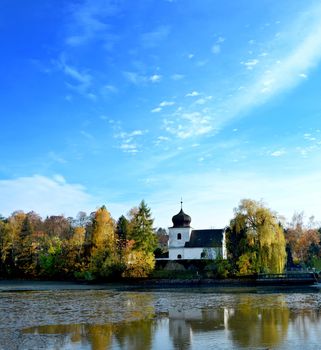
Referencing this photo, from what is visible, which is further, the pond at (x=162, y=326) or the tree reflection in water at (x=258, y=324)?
the tree reflection in water at (x=258, y=324)

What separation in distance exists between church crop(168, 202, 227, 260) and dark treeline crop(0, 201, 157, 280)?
3235mm

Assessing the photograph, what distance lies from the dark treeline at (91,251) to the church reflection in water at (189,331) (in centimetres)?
3489

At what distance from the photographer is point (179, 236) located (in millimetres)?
71375

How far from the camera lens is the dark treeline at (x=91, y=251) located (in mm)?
59375

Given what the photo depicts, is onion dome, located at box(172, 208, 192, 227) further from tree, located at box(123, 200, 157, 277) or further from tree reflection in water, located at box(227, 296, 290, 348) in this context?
tree reflection in water, located at box(227, 296, 290, 348)

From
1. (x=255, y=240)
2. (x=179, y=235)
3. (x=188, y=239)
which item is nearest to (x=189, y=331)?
(x=255, y=240)

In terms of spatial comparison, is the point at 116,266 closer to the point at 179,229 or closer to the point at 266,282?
the point at 179,229

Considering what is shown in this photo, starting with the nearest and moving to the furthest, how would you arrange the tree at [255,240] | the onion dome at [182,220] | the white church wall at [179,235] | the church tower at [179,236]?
the tree at [255,240] < the church tower at [179,236] < the white church wall at [179,235] < the onion dome at [182,220]

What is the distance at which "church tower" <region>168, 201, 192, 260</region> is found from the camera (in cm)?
7088

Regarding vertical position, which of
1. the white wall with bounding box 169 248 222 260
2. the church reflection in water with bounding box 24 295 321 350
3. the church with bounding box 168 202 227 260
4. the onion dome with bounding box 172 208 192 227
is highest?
the onion dome with bounding box 172 208 192 227

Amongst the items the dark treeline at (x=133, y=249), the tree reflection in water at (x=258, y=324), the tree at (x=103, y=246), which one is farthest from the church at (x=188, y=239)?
the tree reflection in water at (x=258, y=324)

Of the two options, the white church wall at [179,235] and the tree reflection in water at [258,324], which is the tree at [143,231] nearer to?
the white church wall at [179,235]

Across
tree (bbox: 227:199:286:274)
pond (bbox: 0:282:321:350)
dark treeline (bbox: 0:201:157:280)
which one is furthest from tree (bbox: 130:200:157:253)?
pond (bbox: 0:282:321:350)

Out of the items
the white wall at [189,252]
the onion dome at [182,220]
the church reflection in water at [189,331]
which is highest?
the onion dome at [182,220]
